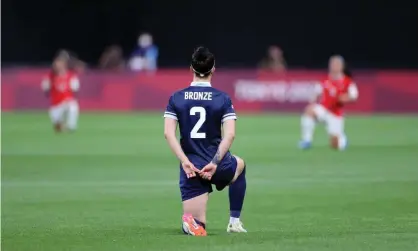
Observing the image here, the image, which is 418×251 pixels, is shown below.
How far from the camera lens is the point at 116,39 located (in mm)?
41406

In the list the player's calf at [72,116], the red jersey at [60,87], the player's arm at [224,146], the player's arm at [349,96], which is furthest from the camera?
the red jersey at [60,87]

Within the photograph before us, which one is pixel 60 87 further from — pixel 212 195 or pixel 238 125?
pixel 212 195

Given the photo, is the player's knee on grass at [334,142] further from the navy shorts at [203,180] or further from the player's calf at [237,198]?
the navy shorts at [203,180]

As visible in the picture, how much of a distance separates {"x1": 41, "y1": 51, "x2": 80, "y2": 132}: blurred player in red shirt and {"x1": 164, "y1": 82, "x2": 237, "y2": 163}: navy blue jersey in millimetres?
18006

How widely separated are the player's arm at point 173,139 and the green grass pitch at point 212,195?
758mm

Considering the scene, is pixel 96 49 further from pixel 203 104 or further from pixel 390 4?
pixel 203 104

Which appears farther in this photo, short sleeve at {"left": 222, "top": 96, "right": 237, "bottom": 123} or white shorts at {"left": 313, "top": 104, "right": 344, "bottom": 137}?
white shorts at {"left": 313, "top": 104, "right": 344, "bottom": 137}

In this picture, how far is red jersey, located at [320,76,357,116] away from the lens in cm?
2336

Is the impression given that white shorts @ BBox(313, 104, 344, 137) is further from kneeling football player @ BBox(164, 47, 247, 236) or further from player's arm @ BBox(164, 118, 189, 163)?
player's arm @ BBox(164, 118, 189, 163)

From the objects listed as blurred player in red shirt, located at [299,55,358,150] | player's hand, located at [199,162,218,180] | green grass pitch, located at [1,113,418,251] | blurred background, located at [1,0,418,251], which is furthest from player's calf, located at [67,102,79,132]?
player's hand, located at [199,162,218,180]

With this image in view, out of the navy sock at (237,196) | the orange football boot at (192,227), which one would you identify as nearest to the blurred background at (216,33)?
the navy sock at (237,196)

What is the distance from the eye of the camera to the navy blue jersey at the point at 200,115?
10.6 m

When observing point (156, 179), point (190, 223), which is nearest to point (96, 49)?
point (156, 179)

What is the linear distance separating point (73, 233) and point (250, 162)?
30.5 ft
